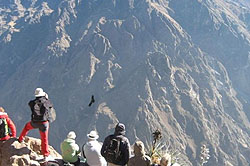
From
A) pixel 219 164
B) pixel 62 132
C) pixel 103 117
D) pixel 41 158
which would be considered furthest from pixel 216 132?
pixel 41 158

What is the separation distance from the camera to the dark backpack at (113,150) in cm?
838

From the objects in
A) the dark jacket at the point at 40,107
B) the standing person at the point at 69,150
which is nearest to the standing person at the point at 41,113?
the dark jacket at the point at 40,107

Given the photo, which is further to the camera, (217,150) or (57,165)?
(217,150)

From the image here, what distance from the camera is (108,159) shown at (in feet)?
28.0

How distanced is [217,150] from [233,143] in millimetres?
17123

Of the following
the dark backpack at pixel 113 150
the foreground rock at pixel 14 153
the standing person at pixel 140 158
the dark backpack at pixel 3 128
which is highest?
the dark backpack at pixel 3 128

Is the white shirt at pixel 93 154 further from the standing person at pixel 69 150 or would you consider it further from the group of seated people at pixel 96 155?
the standing person at pixel 69 150

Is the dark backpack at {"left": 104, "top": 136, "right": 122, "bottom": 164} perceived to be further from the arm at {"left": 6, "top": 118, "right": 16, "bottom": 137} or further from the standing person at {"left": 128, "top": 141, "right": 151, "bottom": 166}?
the arm at {"left": 6, "top": 118, "right": 16, "bottom": 137}

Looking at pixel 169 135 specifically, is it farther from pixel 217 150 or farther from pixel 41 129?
pixel 41 129

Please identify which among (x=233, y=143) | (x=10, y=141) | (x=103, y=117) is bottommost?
(x=10, y=141)

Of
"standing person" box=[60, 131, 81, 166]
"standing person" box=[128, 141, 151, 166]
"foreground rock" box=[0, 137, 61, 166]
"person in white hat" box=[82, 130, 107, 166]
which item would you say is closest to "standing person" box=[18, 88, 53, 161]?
"foreground rock" box=[0, 137, 61, 166]

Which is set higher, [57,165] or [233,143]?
[233,143]

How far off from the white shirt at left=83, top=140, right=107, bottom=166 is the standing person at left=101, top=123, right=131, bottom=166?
39 centimetres

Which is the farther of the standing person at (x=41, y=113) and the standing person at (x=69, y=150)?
the standing person at (x=41, y=113)
